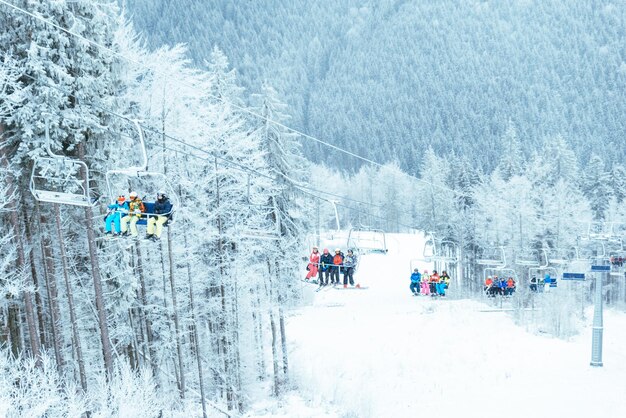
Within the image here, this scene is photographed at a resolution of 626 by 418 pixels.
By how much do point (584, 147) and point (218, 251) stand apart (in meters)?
163

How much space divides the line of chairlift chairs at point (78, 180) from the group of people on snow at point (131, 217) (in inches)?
4.7

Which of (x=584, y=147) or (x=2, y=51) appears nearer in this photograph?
(x=2, y=51)

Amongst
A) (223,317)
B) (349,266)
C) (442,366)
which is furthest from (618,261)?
(223,317)

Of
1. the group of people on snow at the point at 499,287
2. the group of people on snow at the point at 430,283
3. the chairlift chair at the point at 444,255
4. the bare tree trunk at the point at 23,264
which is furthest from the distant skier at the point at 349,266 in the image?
the group of people on snow at the point at 499,287

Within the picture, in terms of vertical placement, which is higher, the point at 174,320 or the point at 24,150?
the point at 24,150

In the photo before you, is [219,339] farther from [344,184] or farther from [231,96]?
[344,184]

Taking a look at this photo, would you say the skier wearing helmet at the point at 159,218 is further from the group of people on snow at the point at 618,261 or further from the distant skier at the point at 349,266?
the group of people on snow at the point at 618,261

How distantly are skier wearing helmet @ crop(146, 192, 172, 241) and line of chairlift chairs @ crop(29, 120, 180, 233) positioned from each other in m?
0.10

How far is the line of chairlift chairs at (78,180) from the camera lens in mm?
10570

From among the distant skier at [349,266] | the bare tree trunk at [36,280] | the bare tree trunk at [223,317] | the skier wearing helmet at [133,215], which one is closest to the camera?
the skier wearing helmet at [133,215]

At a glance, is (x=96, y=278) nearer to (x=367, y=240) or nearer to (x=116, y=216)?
(x=116, y=216)

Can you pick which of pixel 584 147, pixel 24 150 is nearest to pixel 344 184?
pixel 584 147

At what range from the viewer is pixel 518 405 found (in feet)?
93.0

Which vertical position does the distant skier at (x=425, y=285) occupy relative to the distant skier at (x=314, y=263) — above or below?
below
